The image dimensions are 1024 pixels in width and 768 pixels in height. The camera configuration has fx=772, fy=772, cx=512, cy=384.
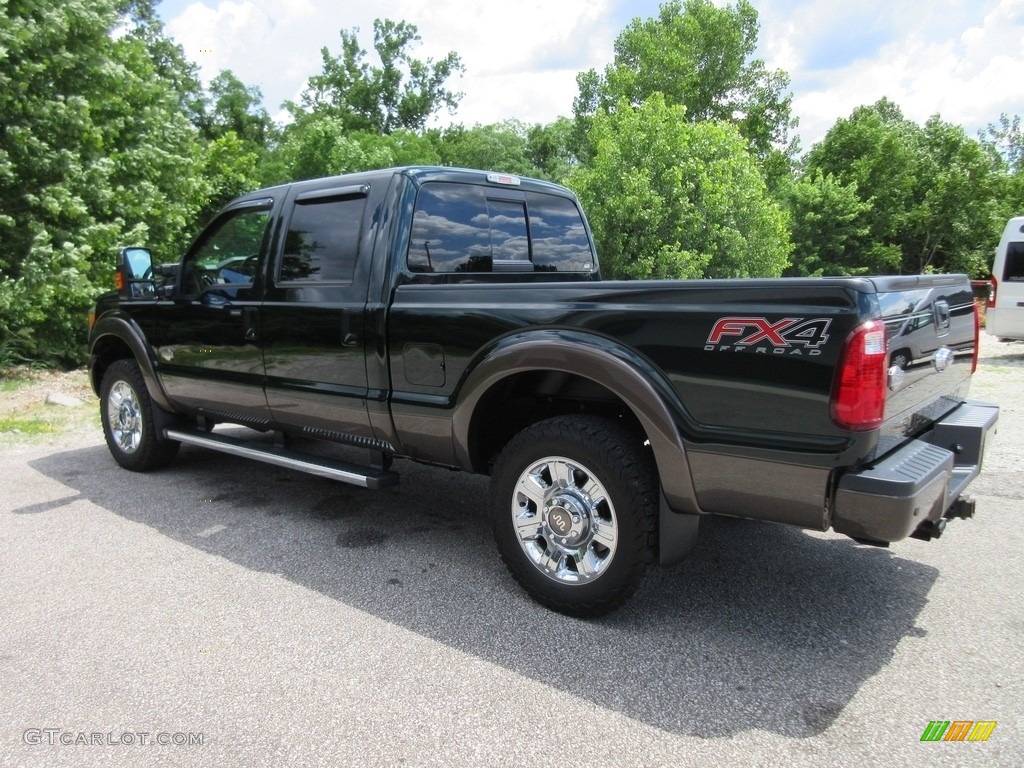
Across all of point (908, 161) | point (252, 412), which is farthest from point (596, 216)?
point (908, 161)

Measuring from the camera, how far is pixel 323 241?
4379 mm

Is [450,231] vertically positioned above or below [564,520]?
above

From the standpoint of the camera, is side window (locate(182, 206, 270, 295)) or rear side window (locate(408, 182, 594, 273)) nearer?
rear side window (locate(408, 182, 594, 273))

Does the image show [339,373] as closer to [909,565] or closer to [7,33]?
[909,565]

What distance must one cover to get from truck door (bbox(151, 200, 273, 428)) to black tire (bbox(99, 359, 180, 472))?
1.27 ft

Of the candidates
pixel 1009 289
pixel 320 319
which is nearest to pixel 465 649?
pixel 320 319

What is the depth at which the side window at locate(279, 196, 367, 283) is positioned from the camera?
4229 millimetres

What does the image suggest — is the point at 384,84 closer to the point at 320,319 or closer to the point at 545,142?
the point at 545,142

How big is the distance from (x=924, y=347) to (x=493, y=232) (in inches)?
93.3

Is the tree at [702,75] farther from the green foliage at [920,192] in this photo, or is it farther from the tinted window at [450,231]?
the tinted window at [450,231]

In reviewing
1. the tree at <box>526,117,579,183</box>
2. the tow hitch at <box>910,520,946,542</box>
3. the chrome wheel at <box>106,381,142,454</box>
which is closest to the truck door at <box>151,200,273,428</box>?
the chrome wheel at <box>106,381,142,454</box>

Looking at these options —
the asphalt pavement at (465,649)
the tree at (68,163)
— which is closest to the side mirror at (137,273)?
the asphalt pavement at (465,649)

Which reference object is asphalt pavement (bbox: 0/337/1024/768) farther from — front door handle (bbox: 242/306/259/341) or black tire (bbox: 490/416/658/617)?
front door handle (bbox: 242/306/259/341)

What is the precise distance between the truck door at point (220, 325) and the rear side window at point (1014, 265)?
40.7ft
